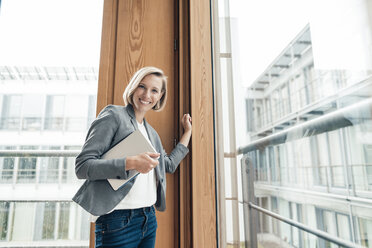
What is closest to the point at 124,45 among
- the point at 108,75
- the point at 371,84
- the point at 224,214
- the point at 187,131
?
the point at 108,75

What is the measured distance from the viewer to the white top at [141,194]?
0.92 metres

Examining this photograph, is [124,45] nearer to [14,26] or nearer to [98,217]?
[14,26]

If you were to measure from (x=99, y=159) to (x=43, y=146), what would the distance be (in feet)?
2.39

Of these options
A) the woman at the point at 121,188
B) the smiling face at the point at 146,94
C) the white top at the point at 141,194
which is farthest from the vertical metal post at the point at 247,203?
the smiling face at the point at 146,94

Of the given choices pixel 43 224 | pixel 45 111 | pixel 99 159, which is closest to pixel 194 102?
pixel 99 159

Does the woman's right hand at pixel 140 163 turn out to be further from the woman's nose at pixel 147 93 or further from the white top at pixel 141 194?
the woman's nose at pixel 147 93

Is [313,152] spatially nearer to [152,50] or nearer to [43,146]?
[152,50]

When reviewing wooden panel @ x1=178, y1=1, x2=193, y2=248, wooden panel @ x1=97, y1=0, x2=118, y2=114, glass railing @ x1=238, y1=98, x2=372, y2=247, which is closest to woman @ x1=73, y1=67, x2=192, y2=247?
wooden panel @ x1=178, y1=1, x2=193, y2=248

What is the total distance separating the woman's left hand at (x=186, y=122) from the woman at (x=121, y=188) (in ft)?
0.81

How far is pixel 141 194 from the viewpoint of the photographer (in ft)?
3.17

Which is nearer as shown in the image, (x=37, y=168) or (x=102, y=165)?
(x=102, y=165)

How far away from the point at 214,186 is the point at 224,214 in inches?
6.6

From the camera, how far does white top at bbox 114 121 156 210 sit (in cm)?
92

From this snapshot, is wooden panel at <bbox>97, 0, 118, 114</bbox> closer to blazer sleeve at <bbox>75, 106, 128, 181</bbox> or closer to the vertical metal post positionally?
blazer sleeve at <bbox>75, 106, 128, 181</bbox>
